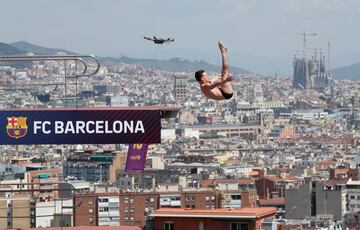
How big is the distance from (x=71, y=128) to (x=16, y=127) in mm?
296

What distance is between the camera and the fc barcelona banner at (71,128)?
27.2ft

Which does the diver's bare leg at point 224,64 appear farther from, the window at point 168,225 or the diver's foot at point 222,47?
the window at point 168,225

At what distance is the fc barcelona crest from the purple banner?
2.41 feet

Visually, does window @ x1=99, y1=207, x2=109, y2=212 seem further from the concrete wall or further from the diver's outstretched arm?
the diver's outstretched arm

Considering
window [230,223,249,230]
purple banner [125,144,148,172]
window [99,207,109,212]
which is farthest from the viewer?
window [99,207,109,212]

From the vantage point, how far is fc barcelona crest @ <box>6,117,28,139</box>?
831 centimetres

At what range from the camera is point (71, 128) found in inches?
326

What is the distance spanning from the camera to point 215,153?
103 m

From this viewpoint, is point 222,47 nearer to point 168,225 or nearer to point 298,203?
point 168,225

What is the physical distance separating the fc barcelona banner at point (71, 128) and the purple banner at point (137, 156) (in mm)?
282

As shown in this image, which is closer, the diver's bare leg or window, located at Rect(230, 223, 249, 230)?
the diver's bare leg

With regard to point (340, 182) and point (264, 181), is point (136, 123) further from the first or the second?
point (264, 181)

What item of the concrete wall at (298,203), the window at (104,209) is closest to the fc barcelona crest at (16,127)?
the window at (104,209)

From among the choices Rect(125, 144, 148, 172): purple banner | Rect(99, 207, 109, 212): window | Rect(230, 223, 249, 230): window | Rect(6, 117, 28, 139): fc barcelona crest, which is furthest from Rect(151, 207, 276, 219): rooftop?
Rect(99, 207, 109, 212): window
